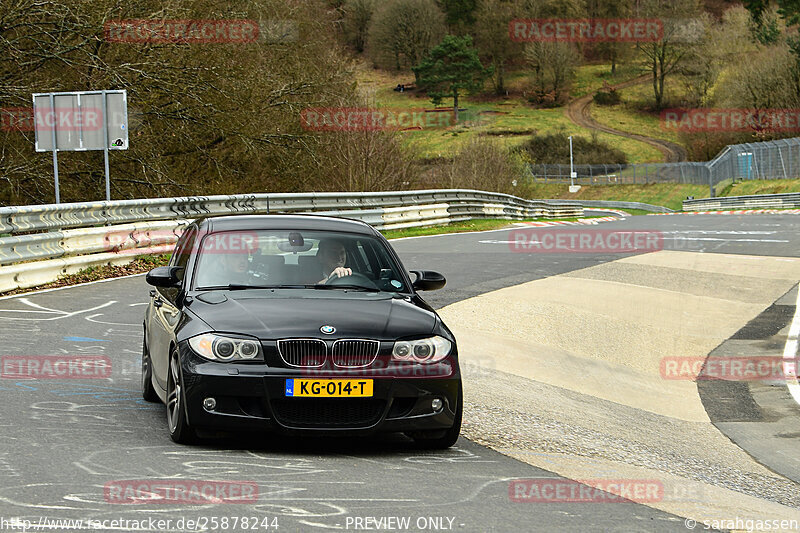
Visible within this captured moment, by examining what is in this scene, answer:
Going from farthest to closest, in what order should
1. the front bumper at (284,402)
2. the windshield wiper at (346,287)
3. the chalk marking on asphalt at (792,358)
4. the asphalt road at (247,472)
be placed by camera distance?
the chalk marking on asphalt at (792,358) → the windshield wiper at (346,287) → the front bumper at (284,402) → the asphalt road at (247,472)

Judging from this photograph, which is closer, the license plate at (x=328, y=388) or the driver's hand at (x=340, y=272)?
the license plate at (x=328, y=388)

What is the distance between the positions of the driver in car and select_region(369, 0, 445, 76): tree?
128145mm

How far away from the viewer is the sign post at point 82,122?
19.4 meters

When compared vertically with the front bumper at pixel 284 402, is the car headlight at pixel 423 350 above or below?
above

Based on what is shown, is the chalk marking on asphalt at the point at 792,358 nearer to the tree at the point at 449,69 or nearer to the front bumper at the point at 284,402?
the front bumper at the point at 284,402

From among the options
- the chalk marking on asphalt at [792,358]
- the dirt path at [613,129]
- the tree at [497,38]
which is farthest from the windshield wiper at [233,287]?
the tree at [497,38]

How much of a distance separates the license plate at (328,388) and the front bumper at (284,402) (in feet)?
0.09

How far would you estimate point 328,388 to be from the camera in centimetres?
641

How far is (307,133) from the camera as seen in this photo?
32.9 meters

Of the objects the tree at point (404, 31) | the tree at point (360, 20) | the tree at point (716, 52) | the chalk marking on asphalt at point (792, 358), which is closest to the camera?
the chalk marking on asphalt at point (792, 358)

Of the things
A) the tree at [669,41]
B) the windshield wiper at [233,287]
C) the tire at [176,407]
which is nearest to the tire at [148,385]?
the windshield wiper at [233,287]

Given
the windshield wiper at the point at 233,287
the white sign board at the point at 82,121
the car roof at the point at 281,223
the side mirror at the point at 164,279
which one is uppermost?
the white sign board at the point at 82,121

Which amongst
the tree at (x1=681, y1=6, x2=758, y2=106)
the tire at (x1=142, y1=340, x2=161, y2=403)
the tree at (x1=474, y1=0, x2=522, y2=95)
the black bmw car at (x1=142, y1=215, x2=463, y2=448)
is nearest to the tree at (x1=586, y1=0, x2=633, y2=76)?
the tree at (x1=474, y1=0, x2=522, y2=95)

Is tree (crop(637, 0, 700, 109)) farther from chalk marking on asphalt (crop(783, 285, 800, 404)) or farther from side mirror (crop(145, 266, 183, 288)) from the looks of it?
side mirror (crop(145, 266, 183, 288))
